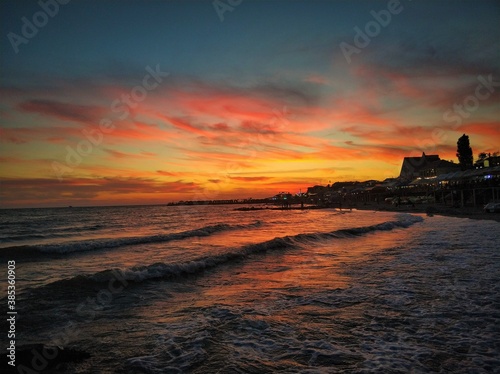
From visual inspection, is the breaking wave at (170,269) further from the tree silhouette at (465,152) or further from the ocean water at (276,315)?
the tree silhouette at (465,152)

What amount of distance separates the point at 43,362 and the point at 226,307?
4195mm

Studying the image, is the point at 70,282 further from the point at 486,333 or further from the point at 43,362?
the point at 486,333

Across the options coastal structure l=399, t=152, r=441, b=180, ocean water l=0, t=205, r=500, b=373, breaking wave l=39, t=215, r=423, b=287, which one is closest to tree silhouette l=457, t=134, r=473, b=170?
coastal structure l=399, t=152, r=441, b=180

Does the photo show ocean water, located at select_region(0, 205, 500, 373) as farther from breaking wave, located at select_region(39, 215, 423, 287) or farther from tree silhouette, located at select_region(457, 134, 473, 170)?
tree silhouette, located at select_region(457, 134, 473, 170)

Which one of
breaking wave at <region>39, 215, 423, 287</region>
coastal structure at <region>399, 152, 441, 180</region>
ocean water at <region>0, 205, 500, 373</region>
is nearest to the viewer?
ocean water at <region>0, 205, 500, 373</region>

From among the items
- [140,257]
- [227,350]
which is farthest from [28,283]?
[227,350]

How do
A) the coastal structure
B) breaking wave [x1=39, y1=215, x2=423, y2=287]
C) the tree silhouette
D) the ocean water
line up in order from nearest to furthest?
1. the ocean water
2. breaking wave [x1=39, y1=215, x2=423, y2=287]
3. the tree silhouette
4. the coastal structure

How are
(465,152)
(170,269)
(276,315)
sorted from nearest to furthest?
1. (276,315)
2. (170,269)
3. (465,152)

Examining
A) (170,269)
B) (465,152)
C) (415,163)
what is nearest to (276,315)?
(170,269)

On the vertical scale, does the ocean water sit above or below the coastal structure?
Answer: below

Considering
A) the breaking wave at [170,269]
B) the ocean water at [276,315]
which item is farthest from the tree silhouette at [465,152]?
the ocean water at [276,315]

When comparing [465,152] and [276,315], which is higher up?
[465,152]

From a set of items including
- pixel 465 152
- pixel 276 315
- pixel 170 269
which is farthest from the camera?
pixel 465 152

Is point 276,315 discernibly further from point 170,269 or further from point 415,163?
point 415,163
